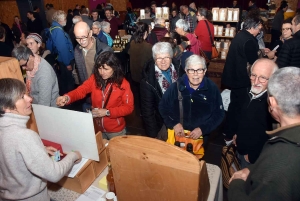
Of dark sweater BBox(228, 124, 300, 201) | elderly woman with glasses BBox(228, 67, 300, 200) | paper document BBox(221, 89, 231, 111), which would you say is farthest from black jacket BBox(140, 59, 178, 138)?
paper document BBox(221, 89, 231, 111)

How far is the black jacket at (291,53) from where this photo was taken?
2902 millimetres

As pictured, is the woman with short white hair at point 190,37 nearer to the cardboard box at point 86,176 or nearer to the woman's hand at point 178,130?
the woman's hand at point 178,130

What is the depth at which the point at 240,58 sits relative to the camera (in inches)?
127

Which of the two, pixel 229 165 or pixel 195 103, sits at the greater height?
pixel 195 103

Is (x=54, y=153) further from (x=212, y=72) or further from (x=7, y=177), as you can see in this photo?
(x=212, y=72)

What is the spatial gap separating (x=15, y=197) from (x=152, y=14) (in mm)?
8791

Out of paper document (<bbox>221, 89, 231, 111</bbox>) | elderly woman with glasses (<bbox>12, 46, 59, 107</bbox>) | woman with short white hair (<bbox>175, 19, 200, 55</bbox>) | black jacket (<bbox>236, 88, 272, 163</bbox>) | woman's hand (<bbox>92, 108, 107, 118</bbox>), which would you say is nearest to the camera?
black jacket (<bbox>236, 88, 272, 163</bbox>)

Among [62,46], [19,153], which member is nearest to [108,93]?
[19,153]

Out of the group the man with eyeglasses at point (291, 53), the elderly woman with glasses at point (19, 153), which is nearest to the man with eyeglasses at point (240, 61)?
the man with eyeglasses at point (291, 53)

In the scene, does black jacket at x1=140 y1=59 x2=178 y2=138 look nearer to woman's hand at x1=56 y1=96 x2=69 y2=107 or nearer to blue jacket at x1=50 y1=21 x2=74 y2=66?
woman's hand at x1=56 y1=96 x2=69 y2=107

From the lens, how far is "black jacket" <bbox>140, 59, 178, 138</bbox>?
241cm

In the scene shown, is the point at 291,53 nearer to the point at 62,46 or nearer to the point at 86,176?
the point at 86,176

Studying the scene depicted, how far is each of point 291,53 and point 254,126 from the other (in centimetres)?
148

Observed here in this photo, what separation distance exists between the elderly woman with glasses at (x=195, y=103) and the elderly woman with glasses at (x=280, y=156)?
799mm
